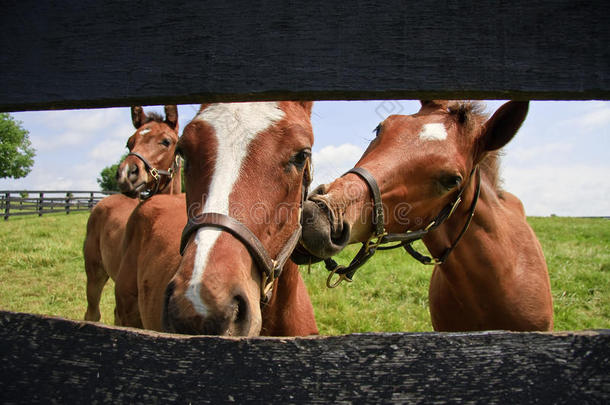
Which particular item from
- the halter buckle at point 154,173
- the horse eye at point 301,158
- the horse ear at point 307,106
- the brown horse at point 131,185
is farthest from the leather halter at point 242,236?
the halter buckle at point 154,173

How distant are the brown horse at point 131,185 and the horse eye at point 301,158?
3.03 meters

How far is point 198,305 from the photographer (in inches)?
49.1

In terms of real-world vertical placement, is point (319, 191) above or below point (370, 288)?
above

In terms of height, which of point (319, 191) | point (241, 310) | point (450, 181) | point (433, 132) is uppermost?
point (433, 132)

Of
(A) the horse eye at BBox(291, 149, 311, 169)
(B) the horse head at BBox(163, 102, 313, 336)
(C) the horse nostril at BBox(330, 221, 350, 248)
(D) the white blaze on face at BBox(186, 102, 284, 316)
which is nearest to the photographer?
(B) the horse head at BBox(163, 102, 313, 336)

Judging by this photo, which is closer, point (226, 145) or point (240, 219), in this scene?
point (240, 219)

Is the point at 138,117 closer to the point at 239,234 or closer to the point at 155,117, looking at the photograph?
the point at 155,117

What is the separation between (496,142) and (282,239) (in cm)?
→ 166

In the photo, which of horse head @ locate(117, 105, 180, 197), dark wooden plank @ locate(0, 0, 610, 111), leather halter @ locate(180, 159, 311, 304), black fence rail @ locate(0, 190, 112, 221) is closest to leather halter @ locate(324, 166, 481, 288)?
leather halter @ locate(180, 159, 311, 304)

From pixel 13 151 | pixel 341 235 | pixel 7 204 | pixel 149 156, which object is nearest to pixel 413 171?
pixel 341 235

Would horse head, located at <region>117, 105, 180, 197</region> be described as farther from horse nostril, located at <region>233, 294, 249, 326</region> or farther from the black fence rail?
the black fence rail

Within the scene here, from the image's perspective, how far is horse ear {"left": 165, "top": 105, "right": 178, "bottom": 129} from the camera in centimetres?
561

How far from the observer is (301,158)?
6.36 feet

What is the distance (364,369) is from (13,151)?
4799cm
